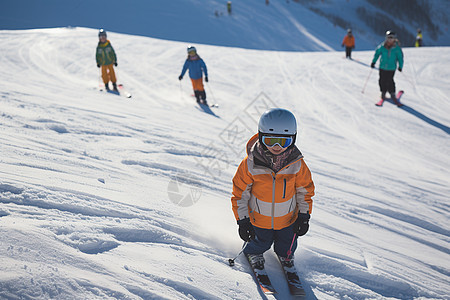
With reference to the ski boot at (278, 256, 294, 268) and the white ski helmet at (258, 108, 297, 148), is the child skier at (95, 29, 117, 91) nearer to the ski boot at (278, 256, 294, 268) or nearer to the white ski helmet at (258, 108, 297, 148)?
the white ski helmet at (258, 108, 297, 148)

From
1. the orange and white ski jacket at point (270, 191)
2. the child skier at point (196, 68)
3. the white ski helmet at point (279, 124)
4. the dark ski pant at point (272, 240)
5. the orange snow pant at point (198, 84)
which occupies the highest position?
the child skier at point (196, 68)

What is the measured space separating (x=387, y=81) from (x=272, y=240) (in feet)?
24.8

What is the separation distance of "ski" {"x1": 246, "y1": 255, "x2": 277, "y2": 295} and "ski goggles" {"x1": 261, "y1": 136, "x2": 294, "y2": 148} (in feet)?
3.28

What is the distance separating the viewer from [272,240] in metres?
2.48

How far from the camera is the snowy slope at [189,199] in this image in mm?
1927

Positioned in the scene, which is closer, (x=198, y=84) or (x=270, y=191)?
(x=270, y=191)

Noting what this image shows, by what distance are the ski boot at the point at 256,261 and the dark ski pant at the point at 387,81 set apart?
24.7ft

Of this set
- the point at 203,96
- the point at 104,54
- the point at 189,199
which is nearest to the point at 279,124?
the point at 189,199

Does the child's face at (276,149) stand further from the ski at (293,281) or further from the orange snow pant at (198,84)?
the orange snow pant at (198,84)

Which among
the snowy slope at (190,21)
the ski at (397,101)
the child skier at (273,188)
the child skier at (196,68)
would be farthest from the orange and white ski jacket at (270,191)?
the snowy slope at (190,21)

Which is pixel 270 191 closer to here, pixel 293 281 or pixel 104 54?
pixel 293 281

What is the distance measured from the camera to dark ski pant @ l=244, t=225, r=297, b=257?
95.0 inches

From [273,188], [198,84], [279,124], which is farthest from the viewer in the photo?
[198,84]

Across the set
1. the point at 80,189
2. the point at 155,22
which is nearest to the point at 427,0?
the point at 155,22
